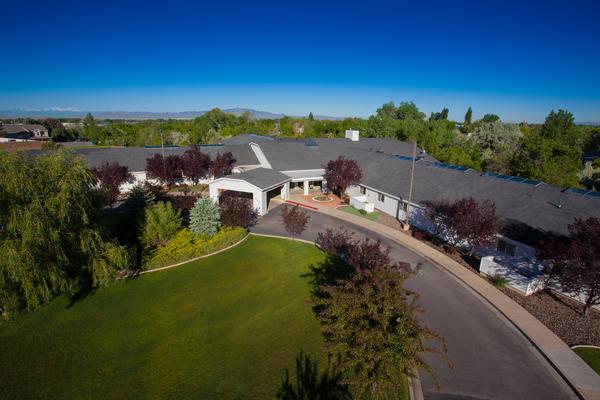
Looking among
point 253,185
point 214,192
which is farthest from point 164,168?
point 253,185

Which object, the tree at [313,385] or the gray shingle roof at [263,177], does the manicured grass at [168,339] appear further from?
the gray shingle roof at [263,177]

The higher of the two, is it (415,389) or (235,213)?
(235,213)

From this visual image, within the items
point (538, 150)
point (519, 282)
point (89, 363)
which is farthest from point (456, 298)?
point (538, 150)

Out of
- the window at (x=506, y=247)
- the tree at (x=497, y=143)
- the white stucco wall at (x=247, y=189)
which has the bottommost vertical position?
the window at (x=506, y=247)

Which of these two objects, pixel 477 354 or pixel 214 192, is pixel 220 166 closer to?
pixel 214 192

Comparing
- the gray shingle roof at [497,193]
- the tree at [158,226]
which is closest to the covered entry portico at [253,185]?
the tree at [158,226]

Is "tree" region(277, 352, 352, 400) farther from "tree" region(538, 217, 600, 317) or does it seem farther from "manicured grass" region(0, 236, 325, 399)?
"tree" region(538, 217, 600, 317)
